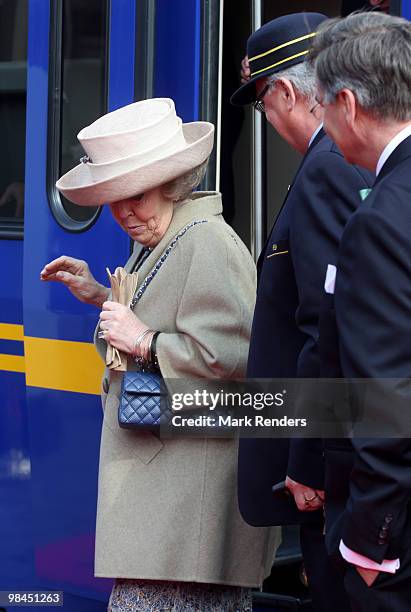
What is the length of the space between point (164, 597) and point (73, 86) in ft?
5.68

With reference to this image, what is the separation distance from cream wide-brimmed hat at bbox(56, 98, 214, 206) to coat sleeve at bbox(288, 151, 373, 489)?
536 millimetres

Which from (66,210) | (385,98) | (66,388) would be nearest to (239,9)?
(66,210)

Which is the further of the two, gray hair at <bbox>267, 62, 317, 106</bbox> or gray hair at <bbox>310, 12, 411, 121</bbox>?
gray hair at <bbox>267, 62, 317, 106</bbox>

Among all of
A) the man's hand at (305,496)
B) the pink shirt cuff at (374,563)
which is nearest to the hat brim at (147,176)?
the man's hand at (305,496)

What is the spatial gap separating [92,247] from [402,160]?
1876 mm

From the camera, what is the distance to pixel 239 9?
4.08 metres

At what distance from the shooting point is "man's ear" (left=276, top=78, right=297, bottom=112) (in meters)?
2.77

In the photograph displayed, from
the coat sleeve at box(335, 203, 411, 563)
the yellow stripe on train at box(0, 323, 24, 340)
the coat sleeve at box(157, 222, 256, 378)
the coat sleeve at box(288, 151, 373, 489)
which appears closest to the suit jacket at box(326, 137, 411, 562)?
the coat sleeve at box(335, 203, 411, 563)

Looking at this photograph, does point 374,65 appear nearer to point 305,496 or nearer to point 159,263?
point 305,496

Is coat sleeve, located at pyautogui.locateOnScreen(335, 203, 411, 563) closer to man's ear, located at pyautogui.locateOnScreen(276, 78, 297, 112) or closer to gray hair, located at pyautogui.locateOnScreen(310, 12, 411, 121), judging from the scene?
gray hair, located at pyautogui.locateOnScreen(310, 12, 411, 121)

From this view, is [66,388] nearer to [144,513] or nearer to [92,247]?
[92,247]

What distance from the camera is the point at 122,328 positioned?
2.99 meters

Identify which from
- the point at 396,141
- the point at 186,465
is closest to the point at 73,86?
the point at 186,465

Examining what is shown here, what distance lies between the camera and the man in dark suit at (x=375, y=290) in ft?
6.64
